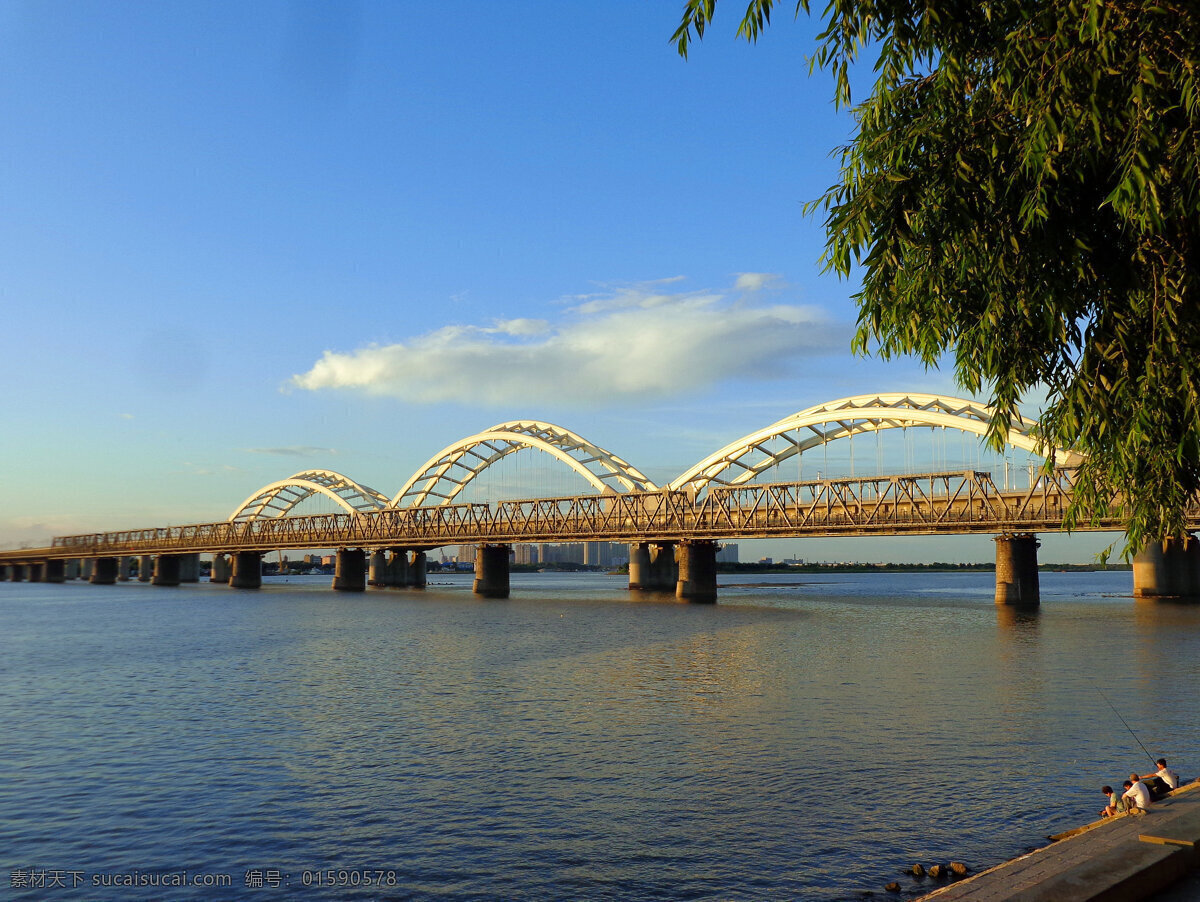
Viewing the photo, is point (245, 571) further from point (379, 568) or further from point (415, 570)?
point (415, 570)

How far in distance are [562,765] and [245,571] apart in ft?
531

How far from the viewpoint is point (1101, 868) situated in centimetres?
1111

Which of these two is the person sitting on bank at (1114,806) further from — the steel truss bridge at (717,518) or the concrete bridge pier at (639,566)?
the concrete bridge pier at (639,566)

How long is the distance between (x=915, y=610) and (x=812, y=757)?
2969 inches

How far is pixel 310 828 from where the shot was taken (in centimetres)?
1797

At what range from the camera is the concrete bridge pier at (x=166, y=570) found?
18688 cm

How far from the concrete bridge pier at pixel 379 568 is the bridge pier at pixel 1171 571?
4275 inches

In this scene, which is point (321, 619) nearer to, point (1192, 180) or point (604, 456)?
point (604, 456)

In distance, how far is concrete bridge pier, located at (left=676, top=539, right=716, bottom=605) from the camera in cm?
10512

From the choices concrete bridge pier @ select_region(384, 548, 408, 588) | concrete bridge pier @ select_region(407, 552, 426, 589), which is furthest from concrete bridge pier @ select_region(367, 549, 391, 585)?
concrete bridge pier @ select_region(407, 552, 426, 589)

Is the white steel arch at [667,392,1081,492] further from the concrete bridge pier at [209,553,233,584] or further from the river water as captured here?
the concrete bridge pier at [209,553,233,584]

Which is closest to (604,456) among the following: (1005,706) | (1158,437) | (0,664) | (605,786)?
(0,664)

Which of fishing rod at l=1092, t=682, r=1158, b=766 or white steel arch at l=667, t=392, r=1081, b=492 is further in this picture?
white steel arch at l=667, t=392, r=1081, b=492

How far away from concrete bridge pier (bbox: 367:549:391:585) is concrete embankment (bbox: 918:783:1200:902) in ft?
483
